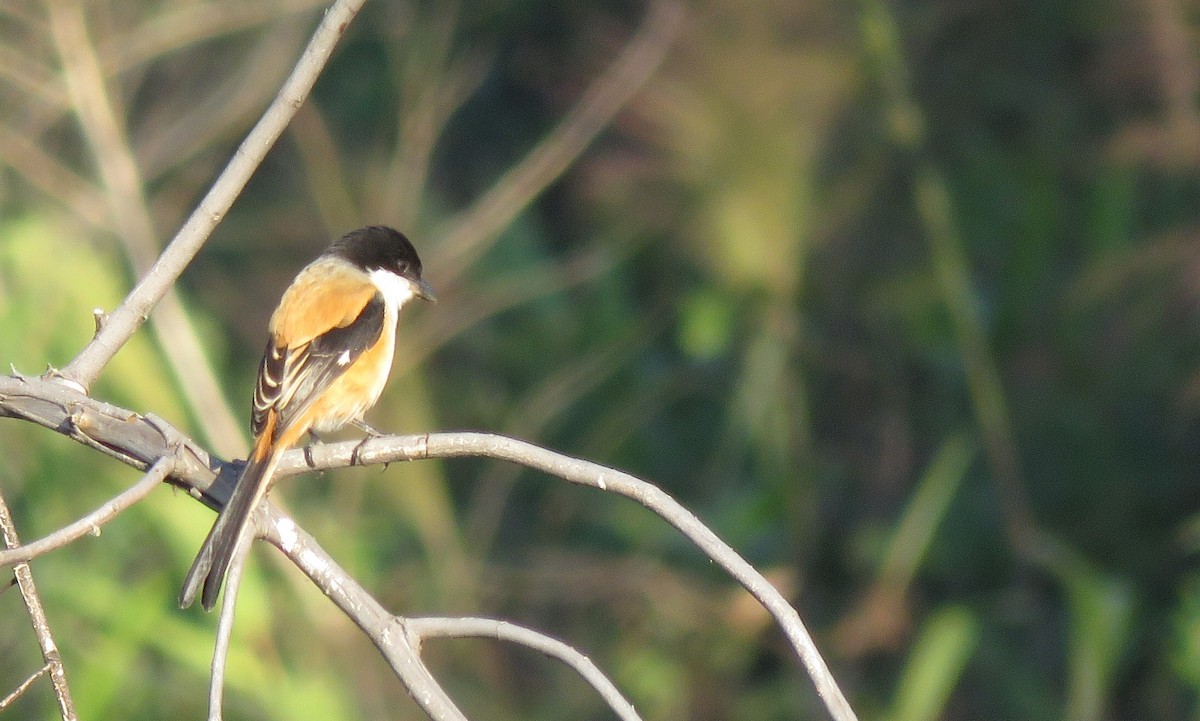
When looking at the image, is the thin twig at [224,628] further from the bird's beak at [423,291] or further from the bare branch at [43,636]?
the bird's beak at [423,291]

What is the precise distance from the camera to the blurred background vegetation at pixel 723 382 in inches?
215

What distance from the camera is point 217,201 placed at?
8.24 ft

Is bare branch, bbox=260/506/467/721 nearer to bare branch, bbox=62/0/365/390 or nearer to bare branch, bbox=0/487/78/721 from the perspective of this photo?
bare branch, bbox=0/487/78/721

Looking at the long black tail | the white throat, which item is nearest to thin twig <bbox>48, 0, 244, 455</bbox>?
the white throat

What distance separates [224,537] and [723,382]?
437cm

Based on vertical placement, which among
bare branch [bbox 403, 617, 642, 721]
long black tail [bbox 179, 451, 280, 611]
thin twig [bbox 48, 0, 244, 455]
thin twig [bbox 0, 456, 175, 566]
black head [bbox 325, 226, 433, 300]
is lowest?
bare branch [bbox 403, 617, 642, 721]

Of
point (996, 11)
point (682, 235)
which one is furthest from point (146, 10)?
point (996, 11)

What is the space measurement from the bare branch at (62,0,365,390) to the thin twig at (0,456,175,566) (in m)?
0.40

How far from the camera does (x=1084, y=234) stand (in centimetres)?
644

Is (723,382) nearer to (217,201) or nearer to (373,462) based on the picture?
(373,462)

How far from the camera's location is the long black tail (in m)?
2.42

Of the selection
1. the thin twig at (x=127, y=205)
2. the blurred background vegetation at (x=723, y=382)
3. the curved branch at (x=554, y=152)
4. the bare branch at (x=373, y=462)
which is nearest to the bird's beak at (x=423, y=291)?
the blurred background vegetation at (x=723, y=382)

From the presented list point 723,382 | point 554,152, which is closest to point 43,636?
point 554,152

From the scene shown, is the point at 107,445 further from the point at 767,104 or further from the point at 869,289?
the point at 869,289
